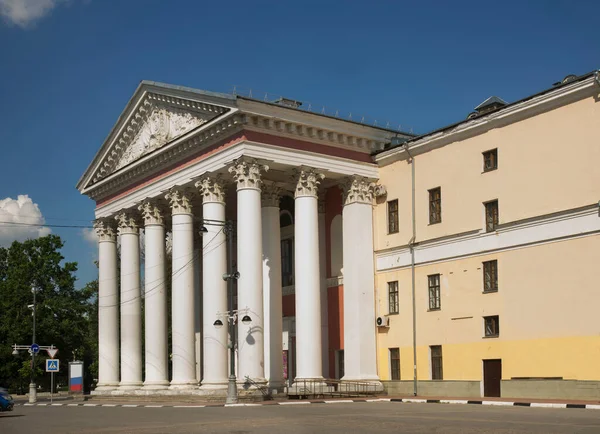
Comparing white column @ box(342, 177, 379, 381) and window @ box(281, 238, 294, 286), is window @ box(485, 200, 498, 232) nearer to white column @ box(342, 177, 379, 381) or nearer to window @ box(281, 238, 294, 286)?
white column @ box(342, 177, 379, 381)

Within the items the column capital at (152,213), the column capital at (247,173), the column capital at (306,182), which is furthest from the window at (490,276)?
the column capital at (152,213)

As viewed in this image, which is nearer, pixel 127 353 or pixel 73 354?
pixel 127 353

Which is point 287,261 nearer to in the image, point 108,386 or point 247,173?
point 247,173

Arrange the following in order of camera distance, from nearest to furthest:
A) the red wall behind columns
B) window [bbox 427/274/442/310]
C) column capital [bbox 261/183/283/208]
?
window [bbox 427/274/442/310] → column capital [bbox 261/183/283/208] → the red wall behind columns

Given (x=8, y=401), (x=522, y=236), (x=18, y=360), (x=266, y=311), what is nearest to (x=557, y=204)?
(x=522, y=236)

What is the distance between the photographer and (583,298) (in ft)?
91.0

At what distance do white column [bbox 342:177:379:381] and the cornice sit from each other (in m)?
1.95

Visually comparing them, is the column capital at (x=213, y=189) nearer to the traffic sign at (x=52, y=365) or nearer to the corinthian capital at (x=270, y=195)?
the corinthian capital at (x=270, y=195)

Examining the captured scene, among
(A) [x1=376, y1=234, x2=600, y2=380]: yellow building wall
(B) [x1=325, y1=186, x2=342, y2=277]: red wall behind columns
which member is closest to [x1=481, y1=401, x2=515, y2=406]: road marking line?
(A) [x1=376, y1=234, x2=600, y2=380]: yellow building wall

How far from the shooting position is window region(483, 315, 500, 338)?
3097 cm

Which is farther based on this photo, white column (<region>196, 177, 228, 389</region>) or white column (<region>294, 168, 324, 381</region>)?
white column (<region>196, 177, 228, 389</region>)

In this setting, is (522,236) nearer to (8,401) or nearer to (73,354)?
(8,401)

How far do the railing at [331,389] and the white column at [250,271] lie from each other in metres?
1.54

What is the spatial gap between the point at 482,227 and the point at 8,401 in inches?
742
